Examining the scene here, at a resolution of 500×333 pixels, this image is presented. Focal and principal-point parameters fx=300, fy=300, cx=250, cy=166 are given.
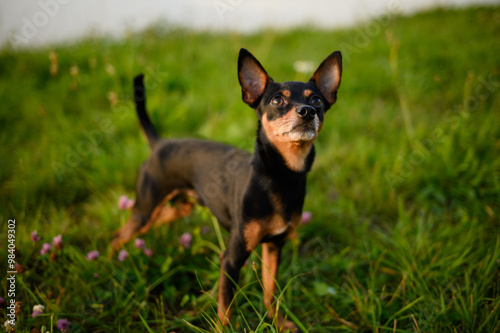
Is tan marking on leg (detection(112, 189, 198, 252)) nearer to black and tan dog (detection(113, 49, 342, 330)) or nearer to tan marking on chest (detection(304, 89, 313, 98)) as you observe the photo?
black and tan dog (detection(113, 49, 342, 330))

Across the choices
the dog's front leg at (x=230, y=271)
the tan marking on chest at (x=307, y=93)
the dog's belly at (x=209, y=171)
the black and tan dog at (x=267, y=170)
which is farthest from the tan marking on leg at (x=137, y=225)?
the tan marking on chest at (x=307, y=93)

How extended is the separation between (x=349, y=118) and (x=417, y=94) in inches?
48.4

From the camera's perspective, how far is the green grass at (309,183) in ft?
6.90

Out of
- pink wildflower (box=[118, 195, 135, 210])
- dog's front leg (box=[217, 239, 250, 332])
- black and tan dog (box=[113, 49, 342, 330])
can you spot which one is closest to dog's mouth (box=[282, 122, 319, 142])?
black and tan dog (box=[113, 49, 342, 330])

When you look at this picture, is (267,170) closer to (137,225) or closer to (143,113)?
(137,225)

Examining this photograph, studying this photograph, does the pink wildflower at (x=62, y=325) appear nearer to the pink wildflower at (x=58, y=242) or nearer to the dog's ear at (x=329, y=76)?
the pink wildflower at (x=58, y=242)

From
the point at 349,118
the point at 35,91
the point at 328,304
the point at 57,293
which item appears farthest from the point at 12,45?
the point at 328,304

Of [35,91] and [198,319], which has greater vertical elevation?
[35,91]

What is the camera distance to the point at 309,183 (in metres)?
3.49

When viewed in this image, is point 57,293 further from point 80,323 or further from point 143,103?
point 143,103

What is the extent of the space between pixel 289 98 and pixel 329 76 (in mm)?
444

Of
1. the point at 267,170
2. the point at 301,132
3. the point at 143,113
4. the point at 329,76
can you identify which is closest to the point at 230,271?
the point at 267,170

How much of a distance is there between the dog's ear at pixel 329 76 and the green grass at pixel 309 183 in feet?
4.00

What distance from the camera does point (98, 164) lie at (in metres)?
3.44
